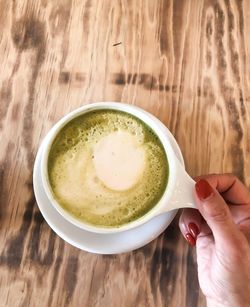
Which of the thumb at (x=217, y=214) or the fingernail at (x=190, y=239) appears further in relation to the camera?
the fingernail at (x=190, y=239)

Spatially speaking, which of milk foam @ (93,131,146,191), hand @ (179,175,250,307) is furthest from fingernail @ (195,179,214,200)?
milk foam @ (93,131,146,191)

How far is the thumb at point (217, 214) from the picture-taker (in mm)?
605

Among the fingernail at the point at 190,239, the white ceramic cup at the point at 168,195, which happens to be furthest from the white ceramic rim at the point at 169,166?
the fingernail at the point at 190,239

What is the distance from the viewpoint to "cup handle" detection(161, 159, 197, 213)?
24.9 inches

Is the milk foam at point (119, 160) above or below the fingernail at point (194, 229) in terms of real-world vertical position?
above

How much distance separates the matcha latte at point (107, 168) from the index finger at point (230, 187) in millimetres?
100

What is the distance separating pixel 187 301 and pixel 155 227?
148 mm

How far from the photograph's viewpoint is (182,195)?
64 cm

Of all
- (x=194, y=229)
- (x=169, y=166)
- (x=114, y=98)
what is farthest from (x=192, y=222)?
(x=114, y=98)

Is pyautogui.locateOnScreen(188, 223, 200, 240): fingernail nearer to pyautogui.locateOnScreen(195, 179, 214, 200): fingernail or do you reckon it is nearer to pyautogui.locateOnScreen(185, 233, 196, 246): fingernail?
pyautogui.locateOnScreen(185, 233, 196, 246): fingernail

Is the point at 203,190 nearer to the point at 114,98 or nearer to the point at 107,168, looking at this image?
the point at 107,168

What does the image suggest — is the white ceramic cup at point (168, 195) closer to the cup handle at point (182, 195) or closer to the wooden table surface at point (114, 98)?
the cup handle at point (182, 195)

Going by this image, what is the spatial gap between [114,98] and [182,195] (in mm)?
271

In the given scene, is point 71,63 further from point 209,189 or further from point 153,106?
point 209,189
